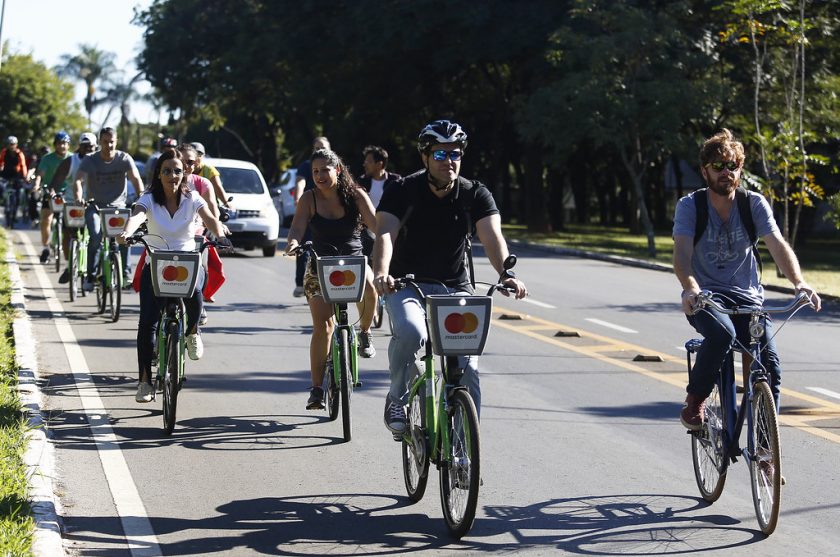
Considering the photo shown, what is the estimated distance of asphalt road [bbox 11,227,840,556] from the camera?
20.3 ft

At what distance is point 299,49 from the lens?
42094 millimetres

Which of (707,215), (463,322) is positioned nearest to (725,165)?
(707,215)

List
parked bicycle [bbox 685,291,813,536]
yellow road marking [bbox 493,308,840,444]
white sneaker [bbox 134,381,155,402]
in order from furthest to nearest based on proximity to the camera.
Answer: yellow road marking [bbox 493,308,840,444]
white sneaker [bbox 134,381,155,402]
parked bicycle [bbox 685,291,813,536]

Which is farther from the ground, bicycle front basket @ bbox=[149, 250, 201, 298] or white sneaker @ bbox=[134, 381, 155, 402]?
bicycle front basket @ bbox=[149, 250, 201, 298]

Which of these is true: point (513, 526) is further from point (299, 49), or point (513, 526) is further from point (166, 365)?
point (299, 49)

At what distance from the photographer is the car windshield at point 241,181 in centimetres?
2595

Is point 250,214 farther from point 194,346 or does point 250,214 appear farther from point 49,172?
point 194,346

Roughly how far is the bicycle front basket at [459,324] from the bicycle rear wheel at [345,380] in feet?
7.84

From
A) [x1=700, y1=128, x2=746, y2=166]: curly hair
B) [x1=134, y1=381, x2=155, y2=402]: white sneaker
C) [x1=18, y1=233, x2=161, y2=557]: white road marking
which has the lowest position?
[x1=18, y1=233, x2=161, y2=557]: white road marking

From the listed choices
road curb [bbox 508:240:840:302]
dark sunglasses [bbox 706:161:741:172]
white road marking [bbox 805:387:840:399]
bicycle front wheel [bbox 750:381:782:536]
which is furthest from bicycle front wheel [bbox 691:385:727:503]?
road curb [bbox 508:240:840:302]

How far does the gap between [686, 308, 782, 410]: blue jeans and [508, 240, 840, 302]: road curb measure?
522 inches

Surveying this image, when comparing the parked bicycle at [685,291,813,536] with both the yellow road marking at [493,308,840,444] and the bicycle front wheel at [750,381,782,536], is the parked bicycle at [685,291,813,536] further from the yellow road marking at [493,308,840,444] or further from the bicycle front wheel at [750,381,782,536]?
the yellow road marking at [493,308,840,444]

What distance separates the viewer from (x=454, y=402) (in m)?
6.14

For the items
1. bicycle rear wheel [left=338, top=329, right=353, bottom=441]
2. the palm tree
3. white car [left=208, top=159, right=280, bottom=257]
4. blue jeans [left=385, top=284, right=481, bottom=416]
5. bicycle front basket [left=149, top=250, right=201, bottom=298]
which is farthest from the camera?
the palm tree
